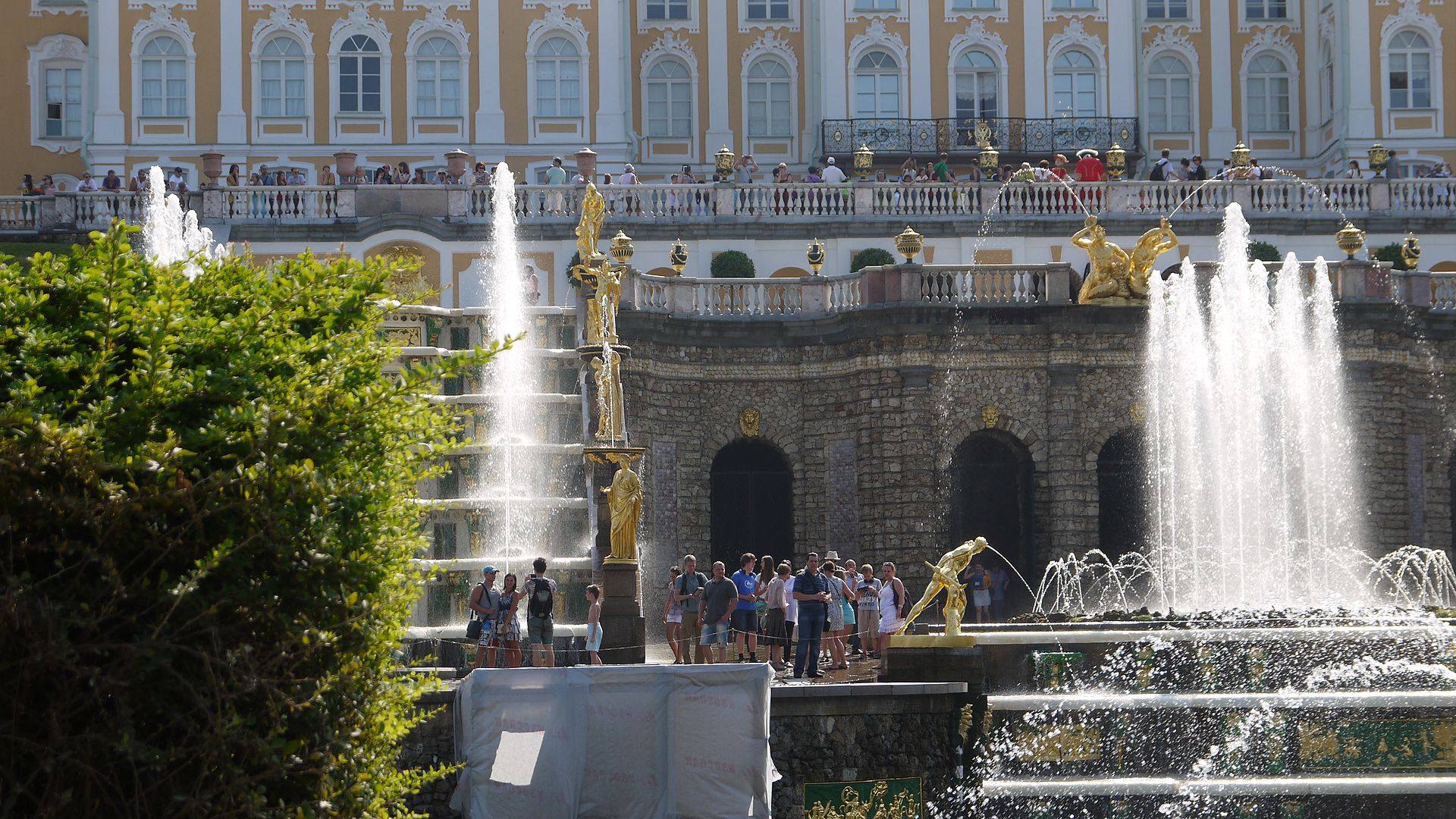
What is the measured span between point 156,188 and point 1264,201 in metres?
21.2

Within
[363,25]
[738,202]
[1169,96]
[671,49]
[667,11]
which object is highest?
[667,11]

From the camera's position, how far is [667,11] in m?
52.5

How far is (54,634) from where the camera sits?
376 inches

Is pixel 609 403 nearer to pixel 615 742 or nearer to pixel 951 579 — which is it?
pixel 951 579

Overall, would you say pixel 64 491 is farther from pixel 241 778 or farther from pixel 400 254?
pixel 400 254

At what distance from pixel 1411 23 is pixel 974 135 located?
438 inches

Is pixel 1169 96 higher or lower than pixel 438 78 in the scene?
lower

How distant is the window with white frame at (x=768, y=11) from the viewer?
172 ft

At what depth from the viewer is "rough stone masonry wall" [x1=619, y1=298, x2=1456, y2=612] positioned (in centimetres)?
3334

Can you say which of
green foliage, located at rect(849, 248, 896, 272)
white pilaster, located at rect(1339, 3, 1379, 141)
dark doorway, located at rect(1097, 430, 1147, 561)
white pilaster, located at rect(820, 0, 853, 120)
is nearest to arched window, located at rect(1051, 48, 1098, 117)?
white pilaster, located at rect(820, 0, 853, 120)

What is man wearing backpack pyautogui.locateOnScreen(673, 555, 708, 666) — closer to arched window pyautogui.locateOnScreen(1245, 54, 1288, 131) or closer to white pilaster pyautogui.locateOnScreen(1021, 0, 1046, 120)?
white pilaster pyautogui.locateOnScreen(1021, 0, 1046, 120)

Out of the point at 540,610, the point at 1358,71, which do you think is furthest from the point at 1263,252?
the point at 540,610

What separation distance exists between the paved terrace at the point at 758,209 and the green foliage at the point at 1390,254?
2.25 feet

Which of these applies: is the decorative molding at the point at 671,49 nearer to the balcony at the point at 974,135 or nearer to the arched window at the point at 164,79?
the balcony at the point at 974,135
